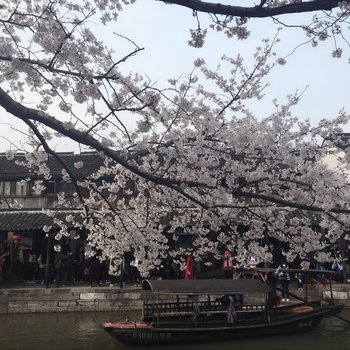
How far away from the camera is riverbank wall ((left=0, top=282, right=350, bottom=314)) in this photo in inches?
664

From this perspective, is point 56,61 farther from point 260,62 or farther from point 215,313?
point 215,313

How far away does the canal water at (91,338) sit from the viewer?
37.5 ft

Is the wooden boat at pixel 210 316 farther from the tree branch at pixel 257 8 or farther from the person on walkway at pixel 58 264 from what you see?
the tree branch at pixel 257 8

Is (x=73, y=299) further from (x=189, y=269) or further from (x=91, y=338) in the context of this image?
(x=91, y=338)

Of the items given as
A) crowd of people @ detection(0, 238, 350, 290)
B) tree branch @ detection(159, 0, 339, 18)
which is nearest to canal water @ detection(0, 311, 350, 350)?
crowd of people @ detection(0, 238, 350, 290)

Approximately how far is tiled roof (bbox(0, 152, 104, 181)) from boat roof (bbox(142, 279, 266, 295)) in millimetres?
10160

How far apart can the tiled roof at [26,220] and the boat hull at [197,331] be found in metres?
9.30

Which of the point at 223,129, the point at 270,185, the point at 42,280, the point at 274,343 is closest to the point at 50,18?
the point at 223,129

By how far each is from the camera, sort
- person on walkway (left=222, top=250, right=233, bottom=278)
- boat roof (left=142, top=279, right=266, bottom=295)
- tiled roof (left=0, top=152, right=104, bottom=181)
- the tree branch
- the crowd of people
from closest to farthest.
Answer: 1. the tree branch
2. boat roof (left=142, top=279, right=266, bottom=295)
3. person on walkway (left=222, top=250, right=233, bottom=278)
4. the crowd of people
5. tiled roof (left=0, top=152, right=104, bottom=181)

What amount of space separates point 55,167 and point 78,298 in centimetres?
744

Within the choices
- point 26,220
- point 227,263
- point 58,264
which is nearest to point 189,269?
point 227,263

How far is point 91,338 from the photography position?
41.2ft

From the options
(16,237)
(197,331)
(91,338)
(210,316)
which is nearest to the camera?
(197,331)

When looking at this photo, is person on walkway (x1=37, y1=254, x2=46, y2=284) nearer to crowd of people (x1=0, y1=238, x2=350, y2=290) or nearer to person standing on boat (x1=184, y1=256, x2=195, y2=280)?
crowd of people (x1=0, y1=238, x2=350, y2=290)
